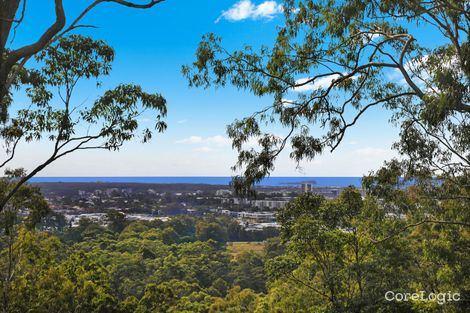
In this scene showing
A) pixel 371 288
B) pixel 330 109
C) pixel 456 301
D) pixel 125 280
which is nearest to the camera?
pixel 330 109

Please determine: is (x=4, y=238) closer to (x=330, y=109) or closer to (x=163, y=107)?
(x=163, y=107)

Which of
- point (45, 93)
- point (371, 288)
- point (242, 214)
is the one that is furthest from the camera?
point (242, 214)

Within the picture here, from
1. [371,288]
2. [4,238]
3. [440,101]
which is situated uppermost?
[440,101]

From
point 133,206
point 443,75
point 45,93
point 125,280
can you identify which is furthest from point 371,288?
point 133,206

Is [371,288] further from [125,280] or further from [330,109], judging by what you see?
[125,280]

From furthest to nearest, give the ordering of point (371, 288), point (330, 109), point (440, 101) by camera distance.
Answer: point (371, 288) < point (330, 109) < point (440, 101)

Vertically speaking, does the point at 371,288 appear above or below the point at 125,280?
above

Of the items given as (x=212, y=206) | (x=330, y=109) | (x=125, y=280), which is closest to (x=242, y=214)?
(x=212, y=206)

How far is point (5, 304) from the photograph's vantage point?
33.0 feet

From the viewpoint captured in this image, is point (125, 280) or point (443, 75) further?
point (125, 280)

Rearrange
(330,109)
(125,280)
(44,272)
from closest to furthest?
1. (330,109)
2. (44,272)
3. (125,280)

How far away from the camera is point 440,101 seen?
446 cm

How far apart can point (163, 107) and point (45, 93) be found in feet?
8.08

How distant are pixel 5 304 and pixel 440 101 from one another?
11.0m
